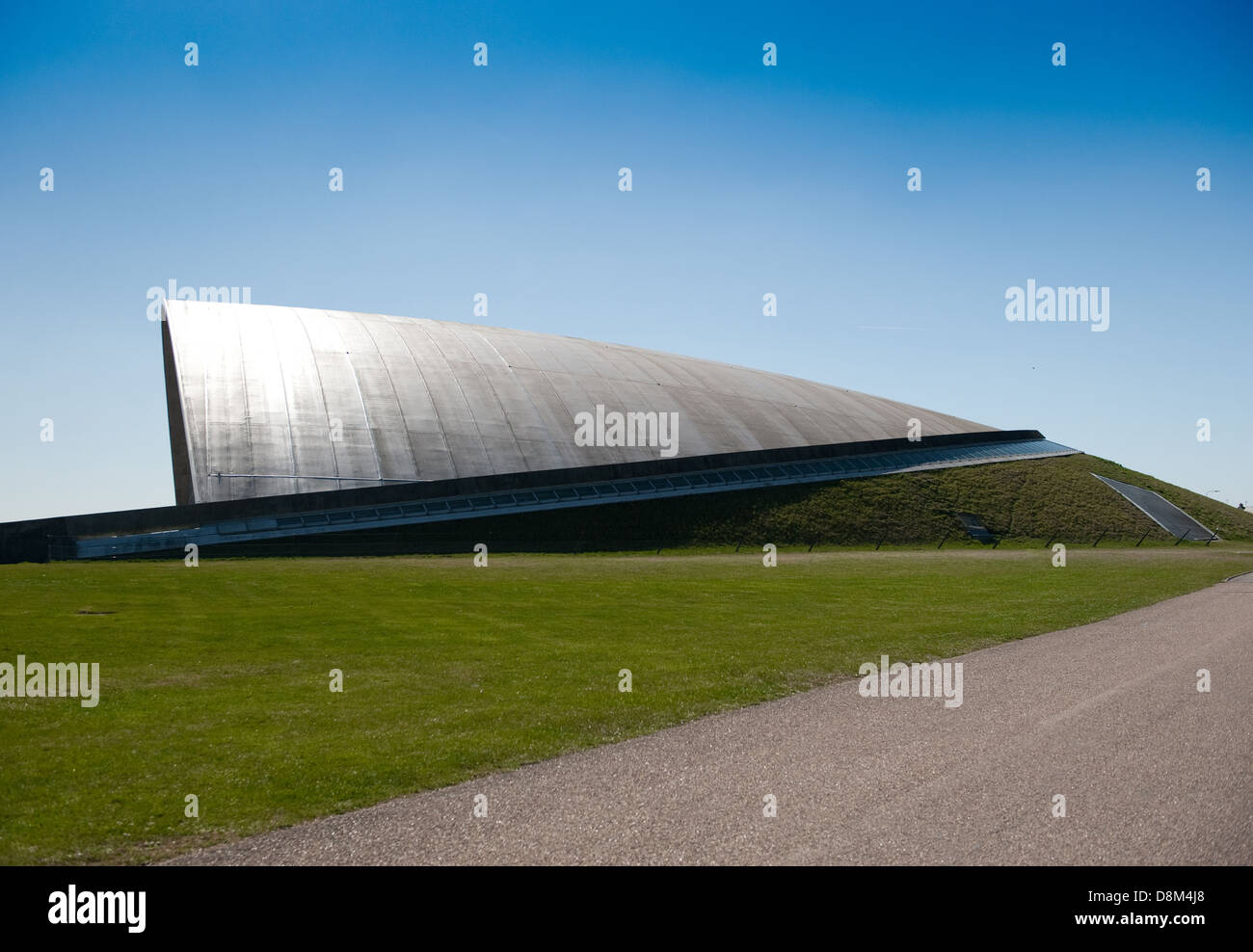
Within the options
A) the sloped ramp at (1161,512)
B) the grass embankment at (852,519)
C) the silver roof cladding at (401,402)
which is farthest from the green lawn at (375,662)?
the sloped ramp at (1161,512)

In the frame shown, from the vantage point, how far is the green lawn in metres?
7.46

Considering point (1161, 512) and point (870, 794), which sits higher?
point (870, 794)

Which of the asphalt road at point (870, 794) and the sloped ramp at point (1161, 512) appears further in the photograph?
the sloped ramp at point (1161, 512)

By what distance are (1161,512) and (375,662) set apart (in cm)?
6229

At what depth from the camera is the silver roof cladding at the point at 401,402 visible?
39188mm

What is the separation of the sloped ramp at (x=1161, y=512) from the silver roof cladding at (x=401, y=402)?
61.3 feet

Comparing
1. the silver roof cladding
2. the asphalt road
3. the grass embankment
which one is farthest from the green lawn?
the silver roof cladding

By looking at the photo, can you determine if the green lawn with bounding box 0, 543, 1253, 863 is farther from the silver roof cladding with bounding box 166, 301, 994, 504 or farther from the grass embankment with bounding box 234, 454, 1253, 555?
the silver roof cladding with bounding box 166, 301, 994, 504

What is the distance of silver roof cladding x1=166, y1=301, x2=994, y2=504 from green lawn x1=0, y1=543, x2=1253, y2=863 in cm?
1044

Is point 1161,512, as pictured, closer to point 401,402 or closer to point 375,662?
point 401,402

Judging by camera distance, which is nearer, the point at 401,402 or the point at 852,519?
the point at 401,402

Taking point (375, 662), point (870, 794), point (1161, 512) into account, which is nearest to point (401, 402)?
point (375, 662)

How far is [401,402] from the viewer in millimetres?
44594

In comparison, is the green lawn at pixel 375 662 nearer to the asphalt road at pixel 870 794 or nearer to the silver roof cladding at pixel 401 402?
the asphalt road at pixel 870 794
